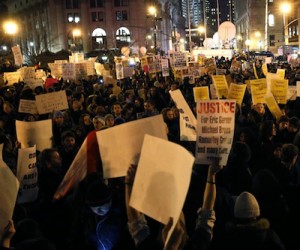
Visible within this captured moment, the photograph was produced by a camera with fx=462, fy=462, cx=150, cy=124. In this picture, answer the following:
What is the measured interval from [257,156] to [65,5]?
86005 mm

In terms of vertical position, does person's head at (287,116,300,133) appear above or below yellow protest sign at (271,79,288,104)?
below

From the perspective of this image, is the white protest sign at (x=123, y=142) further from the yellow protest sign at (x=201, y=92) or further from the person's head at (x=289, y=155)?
the yellow protest sign at (x=201, y=92)

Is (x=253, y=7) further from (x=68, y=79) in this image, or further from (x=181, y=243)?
(x=181, y=243)

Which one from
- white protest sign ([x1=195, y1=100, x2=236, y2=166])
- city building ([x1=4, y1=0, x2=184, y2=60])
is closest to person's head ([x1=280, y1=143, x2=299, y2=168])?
white protest sign ([x1=195, y1=100, x2=236, y2=166])

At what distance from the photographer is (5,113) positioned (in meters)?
10.6

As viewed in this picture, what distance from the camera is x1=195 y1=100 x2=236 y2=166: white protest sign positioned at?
172 inches

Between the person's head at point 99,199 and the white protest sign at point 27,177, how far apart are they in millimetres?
1279

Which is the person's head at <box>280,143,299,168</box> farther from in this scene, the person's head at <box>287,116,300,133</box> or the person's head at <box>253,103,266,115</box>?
the person's head at <box>253,103,266,115</box>

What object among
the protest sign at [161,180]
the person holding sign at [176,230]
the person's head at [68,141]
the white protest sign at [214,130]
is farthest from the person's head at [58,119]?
the protest sign at [161,180]

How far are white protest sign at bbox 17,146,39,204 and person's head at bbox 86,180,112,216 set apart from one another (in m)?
1.28

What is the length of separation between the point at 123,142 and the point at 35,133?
3.52 metres

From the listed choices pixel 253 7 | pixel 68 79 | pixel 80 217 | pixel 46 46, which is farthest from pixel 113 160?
pixel 253 7

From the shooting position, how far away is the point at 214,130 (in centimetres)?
464

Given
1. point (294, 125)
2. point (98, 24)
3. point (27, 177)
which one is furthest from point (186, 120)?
point (98, 24)
